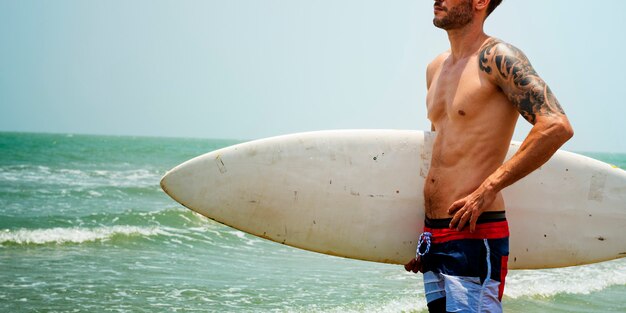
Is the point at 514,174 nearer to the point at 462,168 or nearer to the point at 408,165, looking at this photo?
the point at 462,168

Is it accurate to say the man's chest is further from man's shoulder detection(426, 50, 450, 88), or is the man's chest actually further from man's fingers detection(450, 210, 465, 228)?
man's fingers detection(450, 210, 465, 228)

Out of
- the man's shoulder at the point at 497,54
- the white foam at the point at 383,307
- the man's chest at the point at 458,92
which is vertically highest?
the man's shoulder at the point at 497,54

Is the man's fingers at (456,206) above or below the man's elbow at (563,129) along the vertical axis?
below

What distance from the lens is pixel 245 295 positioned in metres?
5.74

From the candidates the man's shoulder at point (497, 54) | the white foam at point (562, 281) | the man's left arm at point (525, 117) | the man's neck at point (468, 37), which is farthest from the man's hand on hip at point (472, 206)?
the white foam at point (562, 281)

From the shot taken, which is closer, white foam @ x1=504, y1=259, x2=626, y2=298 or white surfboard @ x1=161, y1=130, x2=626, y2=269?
white surfboard @ x1=161, y1=130, x2=626, y2=269

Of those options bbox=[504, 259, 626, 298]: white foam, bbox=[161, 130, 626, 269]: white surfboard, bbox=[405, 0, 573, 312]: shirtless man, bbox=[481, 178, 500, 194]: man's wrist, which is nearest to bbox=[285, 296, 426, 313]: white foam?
bbox=[504, 259, 626, 298]: white foam

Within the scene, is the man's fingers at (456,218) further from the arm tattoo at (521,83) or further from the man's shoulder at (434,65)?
the man's shoulder at (434,65)

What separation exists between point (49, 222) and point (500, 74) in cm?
980

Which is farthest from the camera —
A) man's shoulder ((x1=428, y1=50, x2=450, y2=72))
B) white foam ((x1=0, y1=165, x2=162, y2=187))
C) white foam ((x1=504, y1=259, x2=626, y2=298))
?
white foam ((x1=0, y1=165, x2=162, y2=187))

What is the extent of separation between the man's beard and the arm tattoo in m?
0.20

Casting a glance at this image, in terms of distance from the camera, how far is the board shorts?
6.98 ft

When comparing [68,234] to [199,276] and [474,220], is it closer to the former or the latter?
[199,276]

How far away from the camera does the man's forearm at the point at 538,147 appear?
1947 mm
